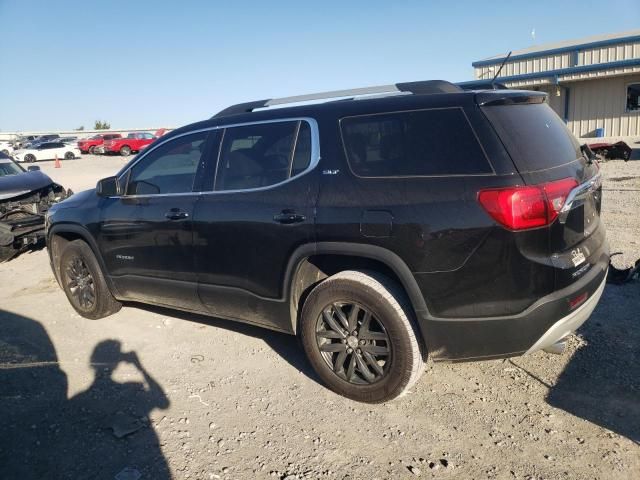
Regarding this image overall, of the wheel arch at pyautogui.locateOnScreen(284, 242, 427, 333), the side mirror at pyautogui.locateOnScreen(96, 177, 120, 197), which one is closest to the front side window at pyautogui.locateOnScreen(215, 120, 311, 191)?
the wheel arch at pyautogui.locateOnScreen(284, 242, 427, 333)

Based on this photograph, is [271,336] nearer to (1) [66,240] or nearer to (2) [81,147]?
(1) [66,240]

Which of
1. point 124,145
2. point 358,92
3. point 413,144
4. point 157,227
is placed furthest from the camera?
point 124,145

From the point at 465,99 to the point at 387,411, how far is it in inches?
78.2

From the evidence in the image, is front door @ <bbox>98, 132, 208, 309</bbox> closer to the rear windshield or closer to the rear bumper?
the rear bumper

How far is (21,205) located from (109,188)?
15.0 feet

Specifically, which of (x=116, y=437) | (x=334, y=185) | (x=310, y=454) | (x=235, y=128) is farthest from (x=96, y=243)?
(x=310, y=454)

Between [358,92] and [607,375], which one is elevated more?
[358,92]

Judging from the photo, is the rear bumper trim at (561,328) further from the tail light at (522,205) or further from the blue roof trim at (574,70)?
the blue roof trim at (574,70)

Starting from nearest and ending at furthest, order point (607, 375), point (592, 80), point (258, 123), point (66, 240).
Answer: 1. point (607, 375)
2. point (258, 123)
3. point (66, 240)
4. point (592, 80)

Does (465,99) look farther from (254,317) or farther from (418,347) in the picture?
(254,317)

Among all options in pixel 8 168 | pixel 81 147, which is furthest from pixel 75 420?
pixel 81 147

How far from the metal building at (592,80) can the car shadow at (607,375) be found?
2049cm

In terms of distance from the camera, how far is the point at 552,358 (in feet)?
12.5

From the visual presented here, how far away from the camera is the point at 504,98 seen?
3.01 m
